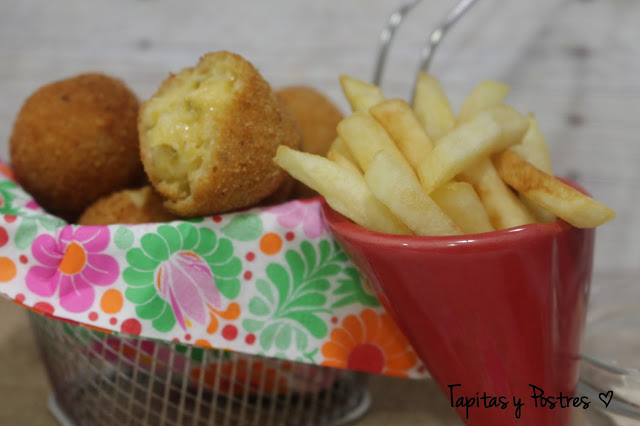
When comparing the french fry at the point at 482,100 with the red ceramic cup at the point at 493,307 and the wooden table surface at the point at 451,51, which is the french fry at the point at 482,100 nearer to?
the red ceramic cup at the point at 493,307

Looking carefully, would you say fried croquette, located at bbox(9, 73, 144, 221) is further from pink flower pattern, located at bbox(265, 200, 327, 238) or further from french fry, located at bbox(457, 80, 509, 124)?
french fry, located at bbox(457, 80, 509, 124)

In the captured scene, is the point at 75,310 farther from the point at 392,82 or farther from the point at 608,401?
the point at 392,82

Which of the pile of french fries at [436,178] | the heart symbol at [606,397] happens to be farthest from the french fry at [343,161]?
the heart symbol at [606,397]

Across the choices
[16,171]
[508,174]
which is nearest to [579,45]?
[508,174]

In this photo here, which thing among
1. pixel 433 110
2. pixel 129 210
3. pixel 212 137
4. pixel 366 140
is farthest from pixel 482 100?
pixel 129 210

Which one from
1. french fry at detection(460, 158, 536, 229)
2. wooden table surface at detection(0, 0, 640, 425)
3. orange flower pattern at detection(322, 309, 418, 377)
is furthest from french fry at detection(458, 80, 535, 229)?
wooden table surface at detection(0, 0, 640, 425)

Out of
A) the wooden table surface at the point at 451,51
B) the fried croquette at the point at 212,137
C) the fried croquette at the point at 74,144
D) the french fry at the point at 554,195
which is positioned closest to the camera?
the french fry at the point at 554,195

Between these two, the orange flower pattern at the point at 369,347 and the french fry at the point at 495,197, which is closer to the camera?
the french fry at the point at 495,197
